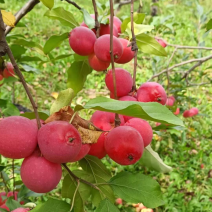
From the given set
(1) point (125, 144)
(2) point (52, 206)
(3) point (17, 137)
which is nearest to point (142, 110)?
(1) point (125, 144)

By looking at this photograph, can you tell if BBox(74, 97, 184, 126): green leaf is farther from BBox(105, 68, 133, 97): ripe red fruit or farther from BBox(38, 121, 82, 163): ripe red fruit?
BBox(105, 68, 133, 97): ripe red fruit

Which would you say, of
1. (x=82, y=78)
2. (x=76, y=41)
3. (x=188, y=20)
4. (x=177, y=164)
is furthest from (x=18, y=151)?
(x=188, y=20)

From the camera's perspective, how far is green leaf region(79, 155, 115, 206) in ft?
2.35

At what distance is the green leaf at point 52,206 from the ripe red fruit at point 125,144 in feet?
0.59

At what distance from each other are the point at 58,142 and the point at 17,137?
8 cm

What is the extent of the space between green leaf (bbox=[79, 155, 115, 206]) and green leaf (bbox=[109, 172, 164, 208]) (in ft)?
0.07

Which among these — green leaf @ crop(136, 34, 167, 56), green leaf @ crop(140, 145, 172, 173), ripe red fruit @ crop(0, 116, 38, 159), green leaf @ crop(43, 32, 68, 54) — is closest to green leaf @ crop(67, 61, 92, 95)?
green leaf @ crop(43, 32, 68, 54)

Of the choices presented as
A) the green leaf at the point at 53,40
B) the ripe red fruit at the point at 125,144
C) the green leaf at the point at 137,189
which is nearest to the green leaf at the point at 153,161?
the green leaf at the point at 137,189

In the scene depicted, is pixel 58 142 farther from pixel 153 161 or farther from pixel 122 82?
pixel 153 161

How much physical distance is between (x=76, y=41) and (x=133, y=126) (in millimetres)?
294

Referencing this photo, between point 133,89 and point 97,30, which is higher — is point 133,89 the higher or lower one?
the lower one

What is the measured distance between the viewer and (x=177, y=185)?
232 centimetres

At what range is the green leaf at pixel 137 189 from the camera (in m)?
0.67

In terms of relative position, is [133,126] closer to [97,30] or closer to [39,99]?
[97,30]
